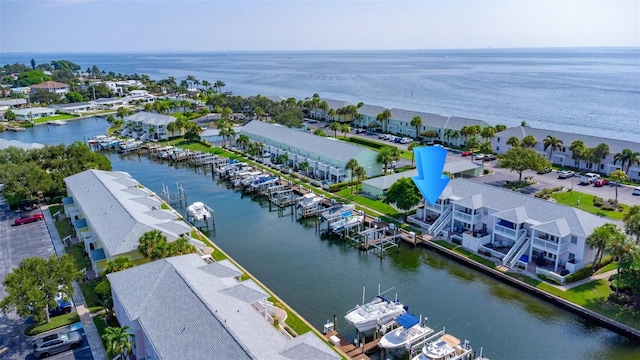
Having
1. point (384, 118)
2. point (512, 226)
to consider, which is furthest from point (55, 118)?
point (512, 226)

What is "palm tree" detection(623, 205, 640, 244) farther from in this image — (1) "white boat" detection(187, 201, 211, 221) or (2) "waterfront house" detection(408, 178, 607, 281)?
(1) "white boat" detection(187, 201, 211, 221)

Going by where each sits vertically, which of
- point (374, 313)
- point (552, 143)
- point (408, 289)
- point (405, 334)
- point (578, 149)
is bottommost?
point (408, 289)

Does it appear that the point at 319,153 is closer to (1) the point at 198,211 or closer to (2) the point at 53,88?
(1) the point at 198,211

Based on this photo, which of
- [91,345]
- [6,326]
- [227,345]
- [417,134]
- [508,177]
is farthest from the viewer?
[417,134]

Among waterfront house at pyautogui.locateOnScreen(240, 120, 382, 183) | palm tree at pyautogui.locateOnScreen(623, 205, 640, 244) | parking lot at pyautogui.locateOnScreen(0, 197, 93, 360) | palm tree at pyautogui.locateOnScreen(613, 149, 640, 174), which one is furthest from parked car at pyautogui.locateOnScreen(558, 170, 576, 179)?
parking lot at pyautogui.locateOnScreen(0, 197, 93, 360)

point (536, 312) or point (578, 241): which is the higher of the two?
point (578, 241)

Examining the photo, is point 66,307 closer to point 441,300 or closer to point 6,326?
point 6,326

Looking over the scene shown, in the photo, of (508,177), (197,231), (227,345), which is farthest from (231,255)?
(508,177)
